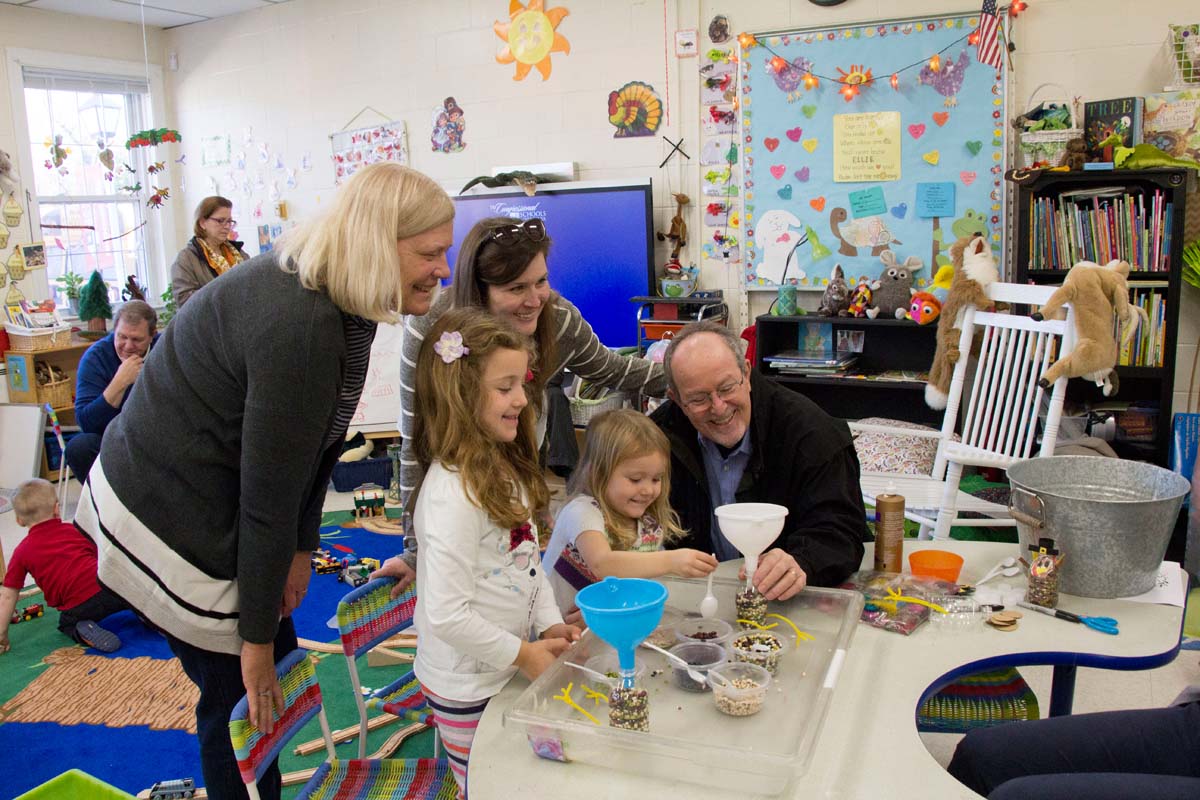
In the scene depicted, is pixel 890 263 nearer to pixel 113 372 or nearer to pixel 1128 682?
pixel 1128 682

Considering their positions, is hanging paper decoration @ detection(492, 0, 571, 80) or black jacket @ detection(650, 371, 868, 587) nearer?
black jacket @ detection(650, 371, 868, 587)

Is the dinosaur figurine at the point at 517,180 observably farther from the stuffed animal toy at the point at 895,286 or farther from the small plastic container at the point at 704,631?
the small plastic container at the point at 704,631

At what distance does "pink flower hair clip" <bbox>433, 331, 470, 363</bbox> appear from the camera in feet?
5.34

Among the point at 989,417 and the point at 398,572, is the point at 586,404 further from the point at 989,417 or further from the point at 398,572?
the point at 398,572

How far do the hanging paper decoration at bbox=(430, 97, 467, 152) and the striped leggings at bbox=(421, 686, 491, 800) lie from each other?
4.39 metres

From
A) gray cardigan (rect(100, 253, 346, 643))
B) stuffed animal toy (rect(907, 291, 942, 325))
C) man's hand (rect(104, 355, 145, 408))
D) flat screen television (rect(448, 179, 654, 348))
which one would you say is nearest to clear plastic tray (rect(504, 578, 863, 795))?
gray cardigan (rect(100, 253, 346, 643))

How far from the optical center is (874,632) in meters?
1.59

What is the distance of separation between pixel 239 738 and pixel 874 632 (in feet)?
3.38

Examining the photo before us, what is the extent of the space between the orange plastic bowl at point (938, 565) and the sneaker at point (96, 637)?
2723mm

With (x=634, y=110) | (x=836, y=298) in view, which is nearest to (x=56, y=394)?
(x=634, y=110)

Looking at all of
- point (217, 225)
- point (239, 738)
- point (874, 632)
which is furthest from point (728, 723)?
point (217, 225)

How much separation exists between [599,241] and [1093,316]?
256 centimetres

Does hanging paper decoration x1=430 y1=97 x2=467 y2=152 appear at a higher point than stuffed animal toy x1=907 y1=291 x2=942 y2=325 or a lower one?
higher

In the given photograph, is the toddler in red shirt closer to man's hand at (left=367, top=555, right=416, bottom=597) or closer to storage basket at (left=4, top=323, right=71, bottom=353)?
man's hand at (left=367, top=555, right=416, bottom=597)
